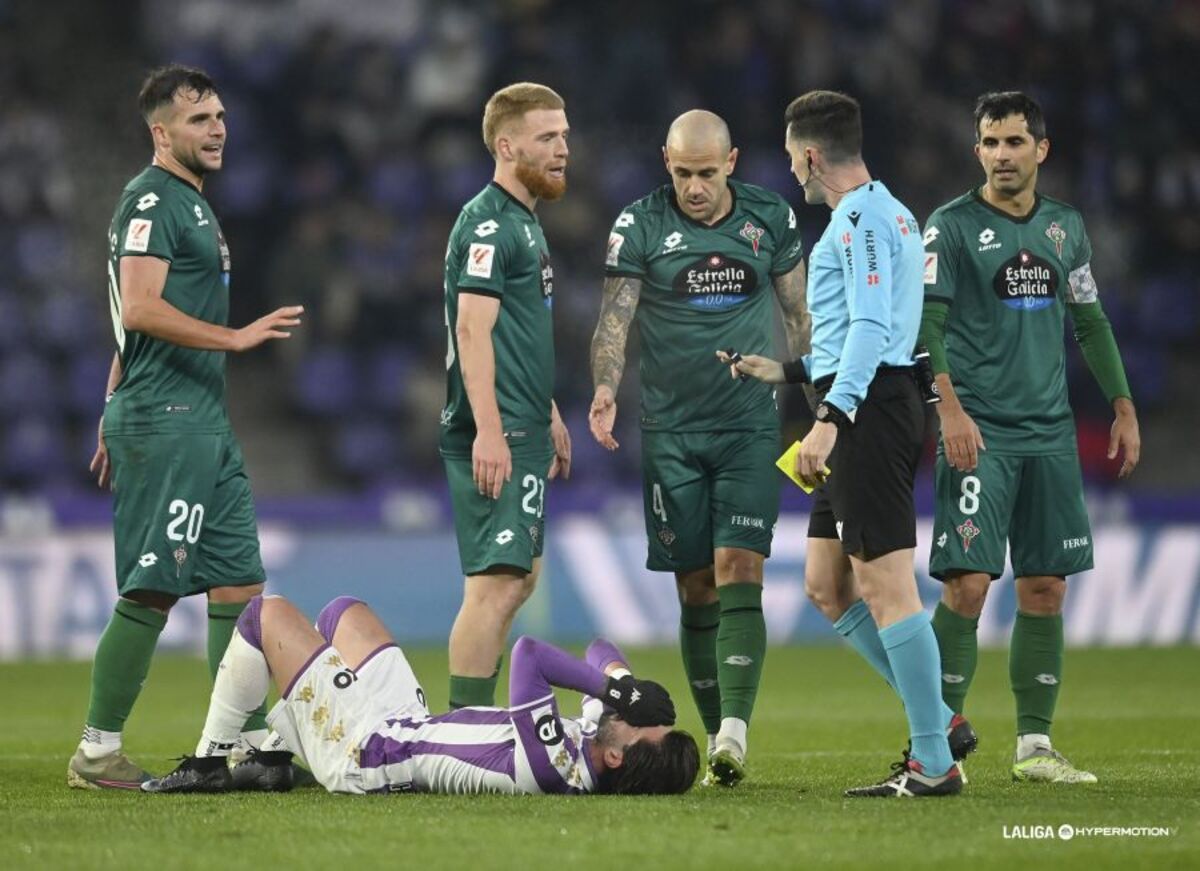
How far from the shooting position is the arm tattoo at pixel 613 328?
24.8 ft

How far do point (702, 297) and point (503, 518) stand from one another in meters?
1.28

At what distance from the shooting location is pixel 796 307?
777 cm

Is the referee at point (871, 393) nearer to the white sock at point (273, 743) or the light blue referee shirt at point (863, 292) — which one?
the light blue referee shirt at point (863, 292)

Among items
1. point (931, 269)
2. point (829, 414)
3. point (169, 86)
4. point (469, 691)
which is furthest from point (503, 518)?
point (169, 86)

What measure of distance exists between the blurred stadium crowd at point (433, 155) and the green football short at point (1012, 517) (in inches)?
313

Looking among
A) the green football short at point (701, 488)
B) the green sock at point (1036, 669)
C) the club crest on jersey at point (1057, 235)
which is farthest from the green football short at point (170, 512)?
the club crest on jersey at point (1057, 235)

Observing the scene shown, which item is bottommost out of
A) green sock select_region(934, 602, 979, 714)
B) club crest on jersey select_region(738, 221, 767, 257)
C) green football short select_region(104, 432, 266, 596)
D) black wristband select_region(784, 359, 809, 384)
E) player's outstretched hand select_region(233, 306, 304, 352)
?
green sock select_region(934, 602, 979, 714)

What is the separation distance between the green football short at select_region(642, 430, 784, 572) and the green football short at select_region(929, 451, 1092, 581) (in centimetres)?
66

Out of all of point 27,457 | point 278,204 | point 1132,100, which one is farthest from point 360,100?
point 1132,100

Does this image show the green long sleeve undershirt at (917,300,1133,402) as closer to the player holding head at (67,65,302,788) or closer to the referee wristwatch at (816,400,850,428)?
the referee wristwatch at (816,400,850,428)

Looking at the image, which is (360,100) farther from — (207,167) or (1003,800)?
Result: (1003,800)

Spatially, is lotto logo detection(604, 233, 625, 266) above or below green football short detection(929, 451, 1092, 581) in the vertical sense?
above

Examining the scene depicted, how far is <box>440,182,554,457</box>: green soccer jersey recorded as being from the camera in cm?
707

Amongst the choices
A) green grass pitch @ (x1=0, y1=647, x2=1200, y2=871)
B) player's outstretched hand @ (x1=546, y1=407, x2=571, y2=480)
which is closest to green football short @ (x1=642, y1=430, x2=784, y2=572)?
player's outstretched hand @ (x1=546, y1=407, x2=571, y2=480)
